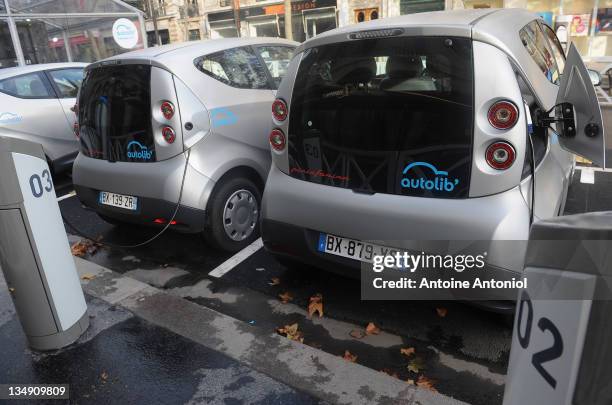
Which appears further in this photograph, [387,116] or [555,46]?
[555,46]

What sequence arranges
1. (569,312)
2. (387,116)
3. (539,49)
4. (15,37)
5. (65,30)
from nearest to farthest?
(569,312) < (387,116) < (539,49) < (15,37) < (65,30)

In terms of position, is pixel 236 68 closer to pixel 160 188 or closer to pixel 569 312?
pixel 160 188

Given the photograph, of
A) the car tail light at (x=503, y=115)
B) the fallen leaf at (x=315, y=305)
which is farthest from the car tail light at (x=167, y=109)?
the car tail light at (x=503, y=115)

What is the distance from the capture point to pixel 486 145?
7.53ft

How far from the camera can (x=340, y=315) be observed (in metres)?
3.13

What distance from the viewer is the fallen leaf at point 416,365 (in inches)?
101

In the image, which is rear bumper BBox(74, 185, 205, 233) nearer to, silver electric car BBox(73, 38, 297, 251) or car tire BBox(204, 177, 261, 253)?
silver electric car BBox(73, 38, 297, 251)

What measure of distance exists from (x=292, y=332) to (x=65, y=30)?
11681mm

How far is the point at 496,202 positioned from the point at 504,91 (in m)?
0.53

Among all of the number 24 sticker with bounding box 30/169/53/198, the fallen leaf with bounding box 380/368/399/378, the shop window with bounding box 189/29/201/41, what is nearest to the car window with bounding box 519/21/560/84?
the fallen leaf with bounding box 380/368/399/378

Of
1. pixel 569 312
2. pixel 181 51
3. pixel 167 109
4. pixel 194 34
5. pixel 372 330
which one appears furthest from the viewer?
pixel 194 34

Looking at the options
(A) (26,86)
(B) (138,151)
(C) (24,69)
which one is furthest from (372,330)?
(C) (24,69)

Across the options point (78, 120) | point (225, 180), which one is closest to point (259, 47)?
point (225, 180)

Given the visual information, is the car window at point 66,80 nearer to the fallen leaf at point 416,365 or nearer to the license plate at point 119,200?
the license plate at point 119,200
